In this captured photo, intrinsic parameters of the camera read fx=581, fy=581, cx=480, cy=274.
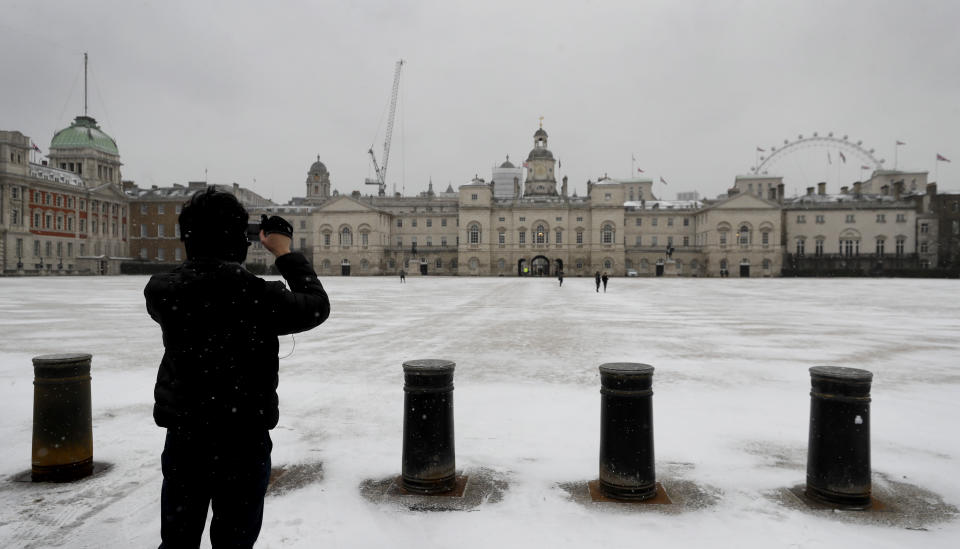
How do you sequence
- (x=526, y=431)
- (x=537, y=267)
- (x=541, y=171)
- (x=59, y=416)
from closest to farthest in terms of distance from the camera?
(x=59, y=416) < (x=526, y=431) < (x=537, y=267) < (x=541, y=171)

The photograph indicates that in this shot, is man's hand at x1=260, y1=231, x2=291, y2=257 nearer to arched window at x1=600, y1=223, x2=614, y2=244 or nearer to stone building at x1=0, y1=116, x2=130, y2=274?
stone building at x1=0, y1=116, x2=130, y2=274

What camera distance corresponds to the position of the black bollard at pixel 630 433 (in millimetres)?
4734

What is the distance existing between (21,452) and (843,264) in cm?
9572

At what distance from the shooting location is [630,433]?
4.75 meters

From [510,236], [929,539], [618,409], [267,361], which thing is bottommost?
[929,539]

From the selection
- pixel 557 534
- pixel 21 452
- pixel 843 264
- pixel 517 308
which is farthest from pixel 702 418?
pixel 843 264

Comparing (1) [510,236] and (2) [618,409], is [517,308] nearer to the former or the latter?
(2) [618,409]

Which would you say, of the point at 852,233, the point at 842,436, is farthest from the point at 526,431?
the point at 852,233

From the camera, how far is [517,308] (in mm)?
23641

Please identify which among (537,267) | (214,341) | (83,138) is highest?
(83,138)

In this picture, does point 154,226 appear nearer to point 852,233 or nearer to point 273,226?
point 273,226

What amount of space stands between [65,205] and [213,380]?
92.0 m

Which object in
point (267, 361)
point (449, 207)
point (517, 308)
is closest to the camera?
point (267, 361)

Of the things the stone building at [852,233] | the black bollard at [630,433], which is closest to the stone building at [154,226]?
the stone building at [852,233]
